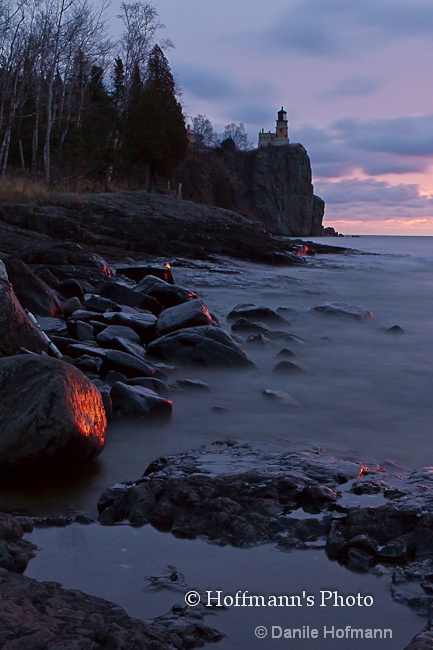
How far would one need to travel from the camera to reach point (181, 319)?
705 cm

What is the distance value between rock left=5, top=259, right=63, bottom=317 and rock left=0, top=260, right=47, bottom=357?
185 centimetres

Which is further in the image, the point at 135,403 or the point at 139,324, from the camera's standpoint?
the point at 139,324

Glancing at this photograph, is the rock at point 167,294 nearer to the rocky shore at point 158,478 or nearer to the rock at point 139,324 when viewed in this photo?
the rocky shore at point 158,478

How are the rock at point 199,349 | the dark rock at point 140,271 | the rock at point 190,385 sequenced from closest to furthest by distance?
the rock at point 190,385
the rock at point 199,349
the dark rock at point 140,271

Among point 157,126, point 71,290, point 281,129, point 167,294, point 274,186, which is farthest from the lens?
point 281,129

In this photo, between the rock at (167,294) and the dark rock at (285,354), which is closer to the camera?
the dark rock at (285,354)

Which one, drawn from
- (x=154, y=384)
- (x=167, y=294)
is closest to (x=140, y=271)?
(x=167, y=294)

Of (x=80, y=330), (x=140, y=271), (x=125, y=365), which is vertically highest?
(x=140, y=271)

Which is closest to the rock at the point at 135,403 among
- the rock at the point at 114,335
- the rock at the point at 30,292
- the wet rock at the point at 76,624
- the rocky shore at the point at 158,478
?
the rocky shore at the point at 158,478

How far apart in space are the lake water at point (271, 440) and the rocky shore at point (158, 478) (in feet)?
0.31

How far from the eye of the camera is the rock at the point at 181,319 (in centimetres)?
699

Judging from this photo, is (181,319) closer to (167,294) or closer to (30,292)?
(30,292)

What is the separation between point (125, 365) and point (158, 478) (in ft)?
7.34

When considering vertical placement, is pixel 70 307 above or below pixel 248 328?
above
